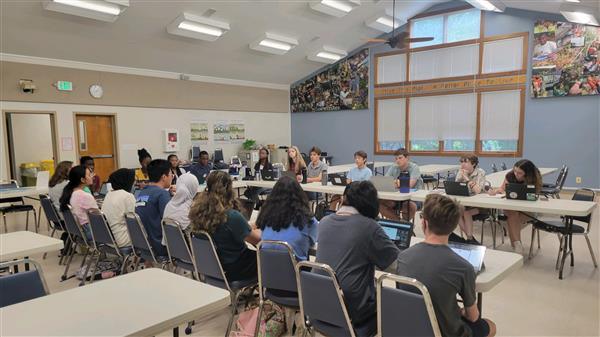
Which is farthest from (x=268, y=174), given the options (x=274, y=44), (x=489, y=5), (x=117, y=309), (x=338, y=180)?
(x=489, y=5)

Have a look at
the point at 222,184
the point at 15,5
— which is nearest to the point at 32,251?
the point at 222,184

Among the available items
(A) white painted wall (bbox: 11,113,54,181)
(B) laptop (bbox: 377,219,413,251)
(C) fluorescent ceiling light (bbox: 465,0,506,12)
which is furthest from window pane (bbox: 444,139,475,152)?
(A) white painted wall (bbox: 11,113,54,181)

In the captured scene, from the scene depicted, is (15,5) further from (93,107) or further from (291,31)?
(291,31)

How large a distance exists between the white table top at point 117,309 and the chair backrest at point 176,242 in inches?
46.8

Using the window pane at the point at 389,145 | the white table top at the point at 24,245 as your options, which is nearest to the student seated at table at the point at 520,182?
the white table top at the point at 24,245

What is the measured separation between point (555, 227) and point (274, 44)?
24.4 feet

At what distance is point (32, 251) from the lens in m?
2.51

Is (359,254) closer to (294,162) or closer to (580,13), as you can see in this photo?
(294,162)

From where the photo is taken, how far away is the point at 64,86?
321 inches

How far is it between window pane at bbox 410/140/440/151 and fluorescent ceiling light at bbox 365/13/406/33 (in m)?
3.20

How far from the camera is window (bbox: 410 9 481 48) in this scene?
9719 millimetres

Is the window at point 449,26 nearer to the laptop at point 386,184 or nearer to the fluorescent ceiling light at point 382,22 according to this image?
the fluorescent ceiling light at point 382,22

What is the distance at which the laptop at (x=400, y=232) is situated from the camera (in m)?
2.46

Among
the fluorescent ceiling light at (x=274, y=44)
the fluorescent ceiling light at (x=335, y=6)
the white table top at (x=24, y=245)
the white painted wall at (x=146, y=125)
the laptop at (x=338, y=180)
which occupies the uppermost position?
the fluorescent ceiling light at (x=335, y=6)
